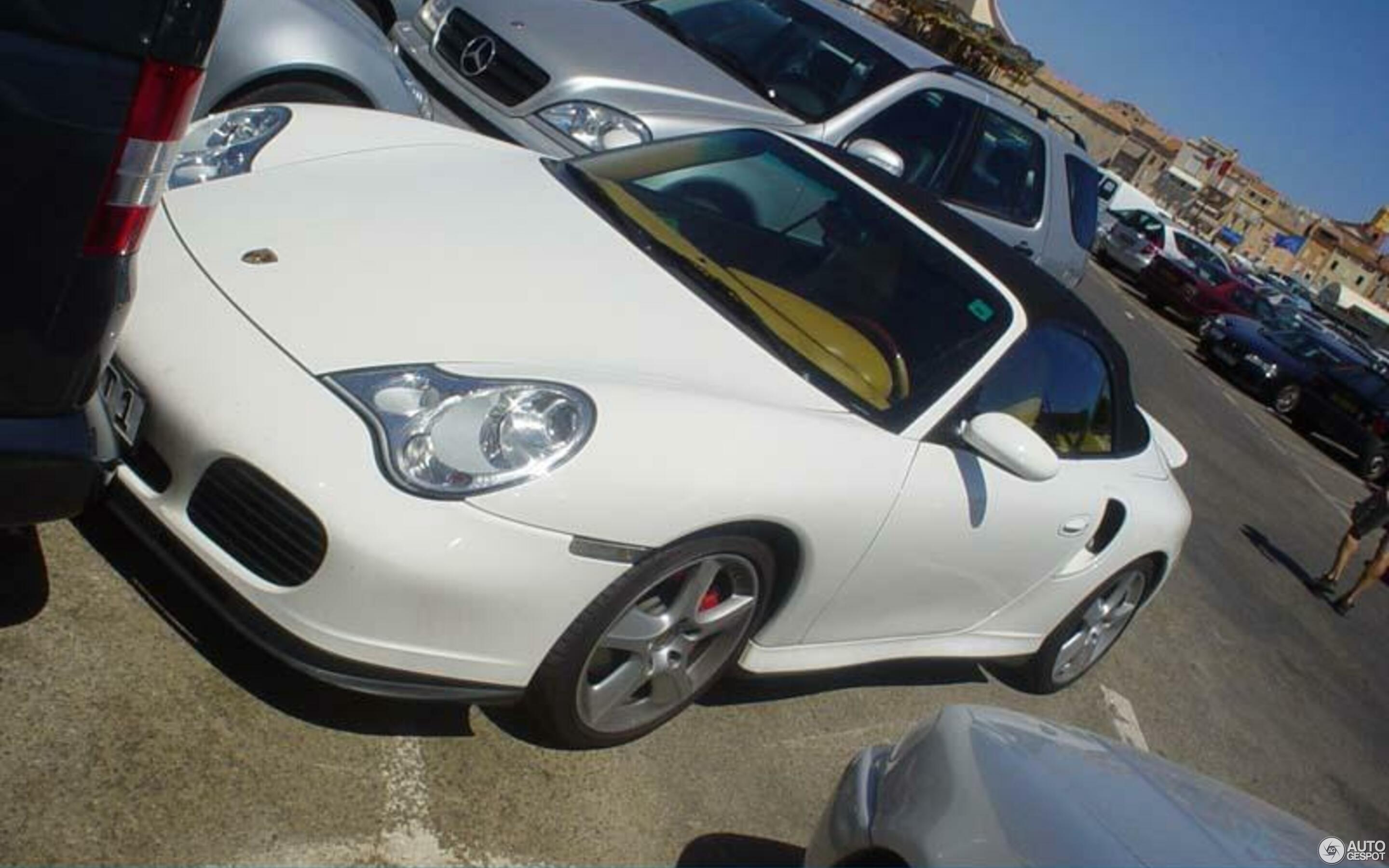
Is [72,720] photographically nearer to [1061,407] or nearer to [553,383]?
[553,383]

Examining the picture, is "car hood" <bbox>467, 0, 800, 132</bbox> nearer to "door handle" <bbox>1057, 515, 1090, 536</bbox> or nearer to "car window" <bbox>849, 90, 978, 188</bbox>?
"car window" <bbox>849, 90, 978, 188</bbox>

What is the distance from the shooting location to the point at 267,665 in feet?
9.95

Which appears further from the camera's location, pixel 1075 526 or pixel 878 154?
pixel 878 154

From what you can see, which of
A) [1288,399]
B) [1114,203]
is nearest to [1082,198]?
[1288,399]

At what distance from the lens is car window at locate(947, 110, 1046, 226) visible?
764cm

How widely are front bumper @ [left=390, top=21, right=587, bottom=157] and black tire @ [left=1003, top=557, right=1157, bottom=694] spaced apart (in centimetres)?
309

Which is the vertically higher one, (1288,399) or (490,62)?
(490,62)

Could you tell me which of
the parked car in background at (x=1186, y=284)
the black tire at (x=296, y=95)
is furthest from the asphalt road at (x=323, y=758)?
the parked car in background at (x=1186, y=284)

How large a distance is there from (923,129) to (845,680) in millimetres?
4129

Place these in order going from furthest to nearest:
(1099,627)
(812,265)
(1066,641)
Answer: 1. (1099,627)
2. (1066,641)
3. (812,265)

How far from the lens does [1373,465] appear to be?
56.6 ft

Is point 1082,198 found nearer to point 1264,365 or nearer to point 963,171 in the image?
point 963,171

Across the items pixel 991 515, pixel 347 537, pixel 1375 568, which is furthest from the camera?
pixel 1375 568

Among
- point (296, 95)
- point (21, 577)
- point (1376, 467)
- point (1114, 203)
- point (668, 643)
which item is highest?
point (1114, 203)
